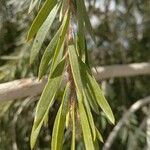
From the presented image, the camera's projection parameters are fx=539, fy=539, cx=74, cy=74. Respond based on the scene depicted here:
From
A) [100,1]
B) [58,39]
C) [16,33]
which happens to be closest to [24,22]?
[16,33]

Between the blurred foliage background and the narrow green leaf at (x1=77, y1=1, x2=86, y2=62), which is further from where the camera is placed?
the blurred foliage background

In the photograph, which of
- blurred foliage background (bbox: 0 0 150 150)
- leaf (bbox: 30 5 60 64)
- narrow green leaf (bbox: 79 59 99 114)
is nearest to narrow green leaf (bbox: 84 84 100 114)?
narrow green leaf (bbox: 79 59 99 114)

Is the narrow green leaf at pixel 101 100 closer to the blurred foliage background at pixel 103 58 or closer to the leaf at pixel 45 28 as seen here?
the leaf at pixel 45 28

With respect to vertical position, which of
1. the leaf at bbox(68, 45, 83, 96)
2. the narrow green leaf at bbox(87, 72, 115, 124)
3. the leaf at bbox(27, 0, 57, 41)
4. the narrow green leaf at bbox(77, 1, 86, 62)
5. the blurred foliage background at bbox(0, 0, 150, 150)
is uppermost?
the leaf at bbox(27, 0, 57, 41)

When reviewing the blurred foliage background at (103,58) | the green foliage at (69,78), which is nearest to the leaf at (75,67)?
the green foliage at (69,78)

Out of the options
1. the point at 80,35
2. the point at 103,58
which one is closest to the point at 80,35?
the point at 80,35

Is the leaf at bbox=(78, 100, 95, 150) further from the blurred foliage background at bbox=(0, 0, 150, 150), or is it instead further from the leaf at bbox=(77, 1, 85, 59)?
the blurred foliage background at bbox=(0, 0, 150, 150)
